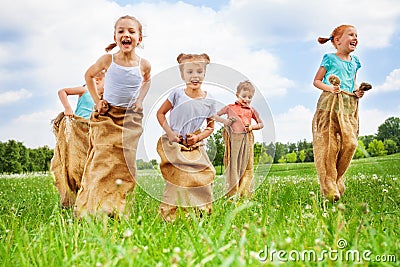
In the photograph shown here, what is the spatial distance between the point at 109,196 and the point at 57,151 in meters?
2.41

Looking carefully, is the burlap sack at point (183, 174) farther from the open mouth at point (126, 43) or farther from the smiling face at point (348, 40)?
the smiling face at point (348, 40)

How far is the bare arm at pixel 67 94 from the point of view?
7711 mm

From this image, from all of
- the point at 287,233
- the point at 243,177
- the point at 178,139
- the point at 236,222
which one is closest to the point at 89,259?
the point at 287,233

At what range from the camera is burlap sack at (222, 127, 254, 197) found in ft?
27.3

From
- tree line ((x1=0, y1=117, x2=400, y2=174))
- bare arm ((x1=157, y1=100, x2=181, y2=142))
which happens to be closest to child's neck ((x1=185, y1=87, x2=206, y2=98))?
bare arm ((x1=157, y1=100, x2=181, y2=142))

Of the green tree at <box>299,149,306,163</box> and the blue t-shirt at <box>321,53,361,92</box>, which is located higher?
the blue t-shirt at <box>321,53,361,92</box>

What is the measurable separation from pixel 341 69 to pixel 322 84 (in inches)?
15.5

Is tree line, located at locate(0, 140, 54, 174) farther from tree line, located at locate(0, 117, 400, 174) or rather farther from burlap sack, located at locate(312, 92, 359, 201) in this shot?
burlap sack, located at locate(312, 92, 359, 201)

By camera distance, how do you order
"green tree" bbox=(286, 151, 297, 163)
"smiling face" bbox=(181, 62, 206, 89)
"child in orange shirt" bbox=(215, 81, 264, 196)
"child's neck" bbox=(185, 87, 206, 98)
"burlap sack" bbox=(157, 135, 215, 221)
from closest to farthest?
1. "smiling face" bbox=(181, 62, 206, 89)
2. "child's neck" bbox=(185, 87, 206, 98)
3. "burlap sack" bbox=(157, 135, 215, 221)
4. "child in orange shirt" bbox=(215, 81, 264, 196)
5. "green tree" bbox=(286, 151, 297, 163)

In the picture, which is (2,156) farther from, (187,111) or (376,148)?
(187,111)

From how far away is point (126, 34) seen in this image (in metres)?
5.94

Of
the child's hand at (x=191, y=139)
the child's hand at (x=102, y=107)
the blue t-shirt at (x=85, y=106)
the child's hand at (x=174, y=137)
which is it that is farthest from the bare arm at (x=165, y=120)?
the blue t-shirt at (x=85, y=106)

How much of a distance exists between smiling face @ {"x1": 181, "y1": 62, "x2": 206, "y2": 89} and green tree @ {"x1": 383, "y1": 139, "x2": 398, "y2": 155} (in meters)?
28.2

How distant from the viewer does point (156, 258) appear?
329 cm
